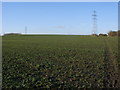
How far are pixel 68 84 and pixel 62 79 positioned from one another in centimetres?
116

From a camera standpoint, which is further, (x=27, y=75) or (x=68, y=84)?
(x=27, y=75)

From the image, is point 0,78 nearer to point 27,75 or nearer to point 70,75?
point 27,75

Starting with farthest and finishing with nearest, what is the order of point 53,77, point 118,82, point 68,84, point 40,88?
1. point 53,77
2. point 118,82
3. point 68,84
4. point 40,88

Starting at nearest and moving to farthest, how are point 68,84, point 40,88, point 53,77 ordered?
1. point 40,88
2. point 68,84
3. point 53,77

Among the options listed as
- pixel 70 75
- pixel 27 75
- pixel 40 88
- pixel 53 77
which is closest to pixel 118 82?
pixel 70 75

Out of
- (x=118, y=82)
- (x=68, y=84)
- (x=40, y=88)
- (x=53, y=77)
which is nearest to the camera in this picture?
(x=40, y=88)

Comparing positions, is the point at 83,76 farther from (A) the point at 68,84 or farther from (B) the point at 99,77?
(A) the point at 68,84

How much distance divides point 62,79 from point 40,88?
221cm

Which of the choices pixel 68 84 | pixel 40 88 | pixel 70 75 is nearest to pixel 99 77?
pixel 70 75

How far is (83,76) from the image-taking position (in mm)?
→ 13070

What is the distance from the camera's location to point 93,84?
11094 millimetres

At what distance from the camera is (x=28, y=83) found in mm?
10945

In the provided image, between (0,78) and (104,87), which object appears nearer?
(104,87)

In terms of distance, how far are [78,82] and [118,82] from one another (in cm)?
251
